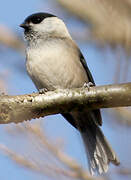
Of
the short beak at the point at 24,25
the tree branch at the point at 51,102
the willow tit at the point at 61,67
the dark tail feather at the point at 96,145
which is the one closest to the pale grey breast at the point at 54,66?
the willow tit at the point at 61,67

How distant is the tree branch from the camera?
2.23 metres

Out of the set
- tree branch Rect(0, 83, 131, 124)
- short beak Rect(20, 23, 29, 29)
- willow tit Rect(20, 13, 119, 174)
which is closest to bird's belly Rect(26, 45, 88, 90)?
willow tit Rect(20, 13, 119, 174)

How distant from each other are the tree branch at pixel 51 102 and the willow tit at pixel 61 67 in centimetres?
88

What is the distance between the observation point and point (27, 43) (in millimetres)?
3545

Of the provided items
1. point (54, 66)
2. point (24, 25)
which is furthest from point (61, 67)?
point (24, 25)

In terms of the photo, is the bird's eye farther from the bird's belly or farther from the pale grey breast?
the bird's belly

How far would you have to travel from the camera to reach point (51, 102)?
234cm

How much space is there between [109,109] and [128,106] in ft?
0.42

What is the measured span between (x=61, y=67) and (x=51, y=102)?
94 centimetres

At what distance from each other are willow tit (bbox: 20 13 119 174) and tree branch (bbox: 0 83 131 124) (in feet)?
2.90

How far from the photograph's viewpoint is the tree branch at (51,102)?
7.31ft

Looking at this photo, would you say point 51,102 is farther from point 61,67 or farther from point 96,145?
point 96,145

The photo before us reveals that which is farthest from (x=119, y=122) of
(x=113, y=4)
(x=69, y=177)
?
(x=113, y=4)

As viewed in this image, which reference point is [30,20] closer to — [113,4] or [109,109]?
[109,109]
